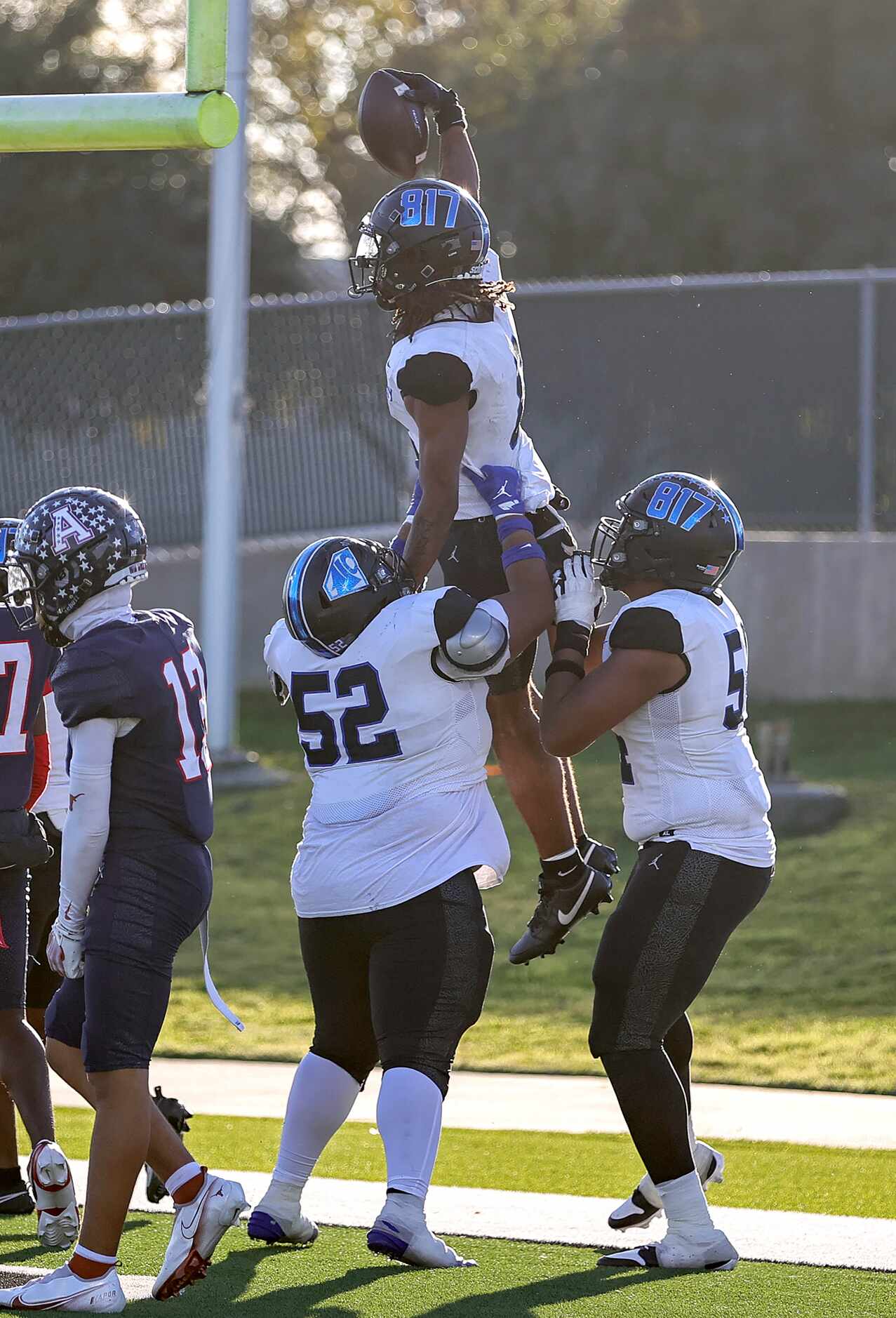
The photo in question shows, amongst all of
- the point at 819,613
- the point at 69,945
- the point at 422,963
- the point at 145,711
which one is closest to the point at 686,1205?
the point at 422,963

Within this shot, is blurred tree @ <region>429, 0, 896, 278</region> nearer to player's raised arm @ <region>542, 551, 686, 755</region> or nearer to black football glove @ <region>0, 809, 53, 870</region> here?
player's raised arm @ <region>542, 551, 686, 755</region>

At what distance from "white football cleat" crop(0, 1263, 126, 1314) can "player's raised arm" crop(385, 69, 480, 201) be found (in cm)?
330

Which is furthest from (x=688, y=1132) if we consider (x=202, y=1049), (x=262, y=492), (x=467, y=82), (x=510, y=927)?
(x=467, y=82)

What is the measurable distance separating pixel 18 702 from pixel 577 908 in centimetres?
164

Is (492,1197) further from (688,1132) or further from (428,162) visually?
(428,162)

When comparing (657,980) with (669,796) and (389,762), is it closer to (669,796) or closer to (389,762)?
(669,796)

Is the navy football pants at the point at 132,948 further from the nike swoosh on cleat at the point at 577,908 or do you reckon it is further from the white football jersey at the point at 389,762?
the nike swoosh on cleat at the point at 577,908

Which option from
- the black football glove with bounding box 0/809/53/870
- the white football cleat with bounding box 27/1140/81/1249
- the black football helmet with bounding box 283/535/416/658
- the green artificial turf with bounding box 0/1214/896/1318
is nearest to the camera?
the green artificial turf with bounding box 0/1214/896/1318

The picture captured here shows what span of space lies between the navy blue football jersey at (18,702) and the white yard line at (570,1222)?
49.5 inches

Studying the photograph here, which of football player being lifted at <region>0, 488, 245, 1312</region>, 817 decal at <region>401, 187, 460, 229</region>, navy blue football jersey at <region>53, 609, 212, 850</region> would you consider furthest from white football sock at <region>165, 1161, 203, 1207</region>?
817 decal at <region>401, 187, 460, 229</region>

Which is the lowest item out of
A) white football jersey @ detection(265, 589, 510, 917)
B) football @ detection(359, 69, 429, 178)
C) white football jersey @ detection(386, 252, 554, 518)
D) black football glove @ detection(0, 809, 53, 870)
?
black football glove @ detection(0, 809, 53, 870)

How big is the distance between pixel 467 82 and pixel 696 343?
717 inches

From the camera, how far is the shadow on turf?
425 cm

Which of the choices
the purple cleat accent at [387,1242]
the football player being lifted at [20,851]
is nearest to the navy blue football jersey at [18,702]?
the football player being lifted at [20,851]
